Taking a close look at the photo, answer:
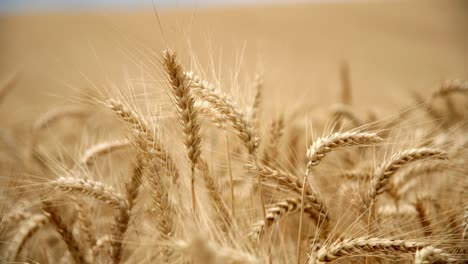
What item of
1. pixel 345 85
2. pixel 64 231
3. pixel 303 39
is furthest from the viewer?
pixel 303 39

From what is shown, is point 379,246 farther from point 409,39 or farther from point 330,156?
point 409,39

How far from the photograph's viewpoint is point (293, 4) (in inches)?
1123

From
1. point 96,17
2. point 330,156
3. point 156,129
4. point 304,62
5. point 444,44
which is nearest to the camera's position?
point 156,129

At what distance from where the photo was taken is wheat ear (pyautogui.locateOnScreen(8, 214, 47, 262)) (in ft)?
4.29

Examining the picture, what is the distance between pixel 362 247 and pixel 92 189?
905mm

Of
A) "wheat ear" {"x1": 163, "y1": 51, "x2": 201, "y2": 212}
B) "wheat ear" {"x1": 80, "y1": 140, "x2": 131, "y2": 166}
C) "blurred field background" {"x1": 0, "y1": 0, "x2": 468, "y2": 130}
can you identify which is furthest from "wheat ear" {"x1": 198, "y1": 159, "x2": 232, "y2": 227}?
"blurred field background" {"x1": 0, "y1": 0, "x2": 468, "y2": 130}

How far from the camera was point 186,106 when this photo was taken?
115 cm

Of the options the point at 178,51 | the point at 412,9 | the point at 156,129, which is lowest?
the point at 156,129

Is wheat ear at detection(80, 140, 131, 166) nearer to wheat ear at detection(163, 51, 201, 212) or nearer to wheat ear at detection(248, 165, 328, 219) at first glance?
wheat ear at detection(163, 51, 201, 212)

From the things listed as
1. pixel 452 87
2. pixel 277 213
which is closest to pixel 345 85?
pixel 452 87

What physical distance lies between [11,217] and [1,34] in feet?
77.0

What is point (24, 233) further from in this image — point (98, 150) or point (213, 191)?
point (213, 191)

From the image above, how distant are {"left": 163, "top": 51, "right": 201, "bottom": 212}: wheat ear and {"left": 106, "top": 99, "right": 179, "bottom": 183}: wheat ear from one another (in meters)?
0.11

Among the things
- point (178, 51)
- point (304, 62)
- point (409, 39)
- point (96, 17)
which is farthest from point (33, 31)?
point (178, 51)
